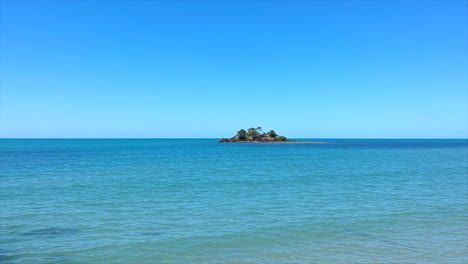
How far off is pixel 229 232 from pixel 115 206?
8350 millimetres

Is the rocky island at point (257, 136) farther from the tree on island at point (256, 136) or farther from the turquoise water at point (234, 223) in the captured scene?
the turquoise water at point (234, 223)

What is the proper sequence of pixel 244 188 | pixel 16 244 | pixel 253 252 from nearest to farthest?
pixel 253 252, pixel 16 244, pixel 244 188

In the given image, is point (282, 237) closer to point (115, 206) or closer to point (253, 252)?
point (253, 252)

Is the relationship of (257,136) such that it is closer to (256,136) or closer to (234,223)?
(256,136)

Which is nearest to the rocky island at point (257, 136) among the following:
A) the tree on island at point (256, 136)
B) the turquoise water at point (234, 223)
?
the tree on island at point (256, 136)

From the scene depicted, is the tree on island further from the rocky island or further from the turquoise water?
the turquoise water

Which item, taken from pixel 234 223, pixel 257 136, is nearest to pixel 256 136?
pixel 257 136

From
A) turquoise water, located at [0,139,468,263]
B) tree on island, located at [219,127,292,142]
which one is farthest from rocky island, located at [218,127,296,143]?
turquoise water, located at [0,139,468,263]

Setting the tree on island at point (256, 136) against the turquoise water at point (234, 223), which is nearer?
the turquoise water at point (234, 223)

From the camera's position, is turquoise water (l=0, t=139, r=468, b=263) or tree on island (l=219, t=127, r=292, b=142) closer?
turquoise water (l=0, t=139, r=468, b=263)

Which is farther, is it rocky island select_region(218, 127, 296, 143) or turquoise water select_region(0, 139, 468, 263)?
rocky island select_region(218, 127, 296, 143)

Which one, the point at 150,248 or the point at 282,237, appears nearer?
the point at 150,248

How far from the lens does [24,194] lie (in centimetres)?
2127

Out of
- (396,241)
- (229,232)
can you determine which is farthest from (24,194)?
(396,241)
